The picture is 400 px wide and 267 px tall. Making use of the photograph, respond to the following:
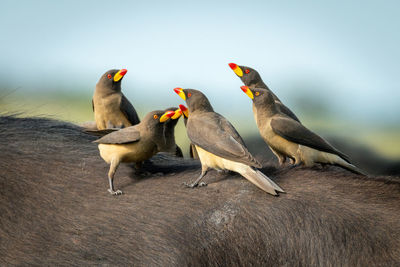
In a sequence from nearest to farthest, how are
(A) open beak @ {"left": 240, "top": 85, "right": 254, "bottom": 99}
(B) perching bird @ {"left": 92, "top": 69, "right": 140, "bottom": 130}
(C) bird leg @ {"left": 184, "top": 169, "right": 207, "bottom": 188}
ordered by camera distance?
(C) bird leg @ {"left": 184, "top": 169, "right": 207, "bottom": 188}, (A) open beak @ {"left": 240, "top": 85, "right": 254, "bottom": 99}, (B) perching bird @ {"left": 92, "top": 69, "right": 140, "bottom": 130}

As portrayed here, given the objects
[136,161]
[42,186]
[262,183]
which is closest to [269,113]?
[262,183]

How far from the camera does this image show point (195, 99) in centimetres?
441

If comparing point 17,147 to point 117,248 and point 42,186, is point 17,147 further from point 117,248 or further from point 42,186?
point 117,248

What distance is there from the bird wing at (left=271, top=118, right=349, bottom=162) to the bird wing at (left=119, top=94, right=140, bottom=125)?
1.54m

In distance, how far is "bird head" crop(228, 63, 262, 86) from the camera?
16.0ft

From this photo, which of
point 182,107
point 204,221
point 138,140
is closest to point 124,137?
point 138,140

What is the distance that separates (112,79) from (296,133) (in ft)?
5.90

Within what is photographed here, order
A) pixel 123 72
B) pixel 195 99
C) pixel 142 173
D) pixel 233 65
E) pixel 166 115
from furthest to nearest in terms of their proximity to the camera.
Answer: pixel 123 72
pixel 233 65
pixel 142 173
pixel 195 99
pixel 166 115

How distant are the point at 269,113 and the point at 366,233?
1080 millimetres

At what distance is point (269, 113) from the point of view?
4523 millimetres

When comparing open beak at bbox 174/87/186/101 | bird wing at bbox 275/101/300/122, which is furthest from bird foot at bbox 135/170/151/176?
bird wing at bbox 275/101/300/122

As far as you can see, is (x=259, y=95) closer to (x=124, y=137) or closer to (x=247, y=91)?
(x=247, y=91)

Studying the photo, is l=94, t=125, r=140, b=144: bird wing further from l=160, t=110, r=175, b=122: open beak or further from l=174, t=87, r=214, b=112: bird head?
l=174, t=87, r=214, b=112: bird head

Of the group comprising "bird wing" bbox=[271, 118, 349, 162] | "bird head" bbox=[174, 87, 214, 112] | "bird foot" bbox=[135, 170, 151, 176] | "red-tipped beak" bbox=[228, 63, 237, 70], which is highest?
"red-tipped beak" bbox=[228, 63, 237, 70]
